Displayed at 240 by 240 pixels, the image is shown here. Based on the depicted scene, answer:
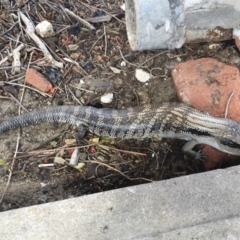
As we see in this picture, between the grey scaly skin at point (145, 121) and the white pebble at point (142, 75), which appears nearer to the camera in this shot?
the grey scaly skin at point (145, 121)

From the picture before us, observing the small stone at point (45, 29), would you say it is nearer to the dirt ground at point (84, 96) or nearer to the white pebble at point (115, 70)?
the dirt ground at point (84, 96)

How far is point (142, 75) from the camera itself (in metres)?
4.65

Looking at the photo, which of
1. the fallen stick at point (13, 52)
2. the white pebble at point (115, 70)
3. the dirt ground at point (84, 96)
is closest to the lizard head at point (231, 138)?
the dirt ground at point (84, 96)

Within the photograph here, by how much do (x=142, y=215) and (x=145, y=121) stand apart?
44.9 inches

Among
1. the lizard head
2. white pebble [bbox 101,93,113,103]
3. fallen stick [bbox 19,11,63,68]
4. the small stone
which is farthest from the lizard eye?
the small stone

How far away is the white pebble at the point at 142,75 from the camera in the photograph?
15.2 ft

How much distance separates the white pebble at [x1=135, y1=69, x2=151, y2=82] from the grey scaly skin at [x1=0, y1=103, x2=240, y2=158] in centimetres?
36

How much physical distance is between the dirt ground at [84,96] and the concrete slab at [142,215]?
66 centimetres

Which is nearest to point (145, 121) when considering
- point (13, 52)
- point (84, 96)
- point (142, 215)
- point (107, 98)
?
point (107, 98)

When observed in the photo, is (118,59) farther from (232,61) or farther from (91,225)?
(91,225)

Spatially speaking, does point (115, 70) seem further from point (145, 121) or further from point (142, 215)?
point (142, 215)

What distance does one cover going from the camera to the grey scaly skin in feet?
13.7

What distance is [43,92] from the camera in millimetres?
4609

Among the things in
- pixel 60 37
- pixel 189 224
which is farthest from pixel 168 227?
pixel 60 37
